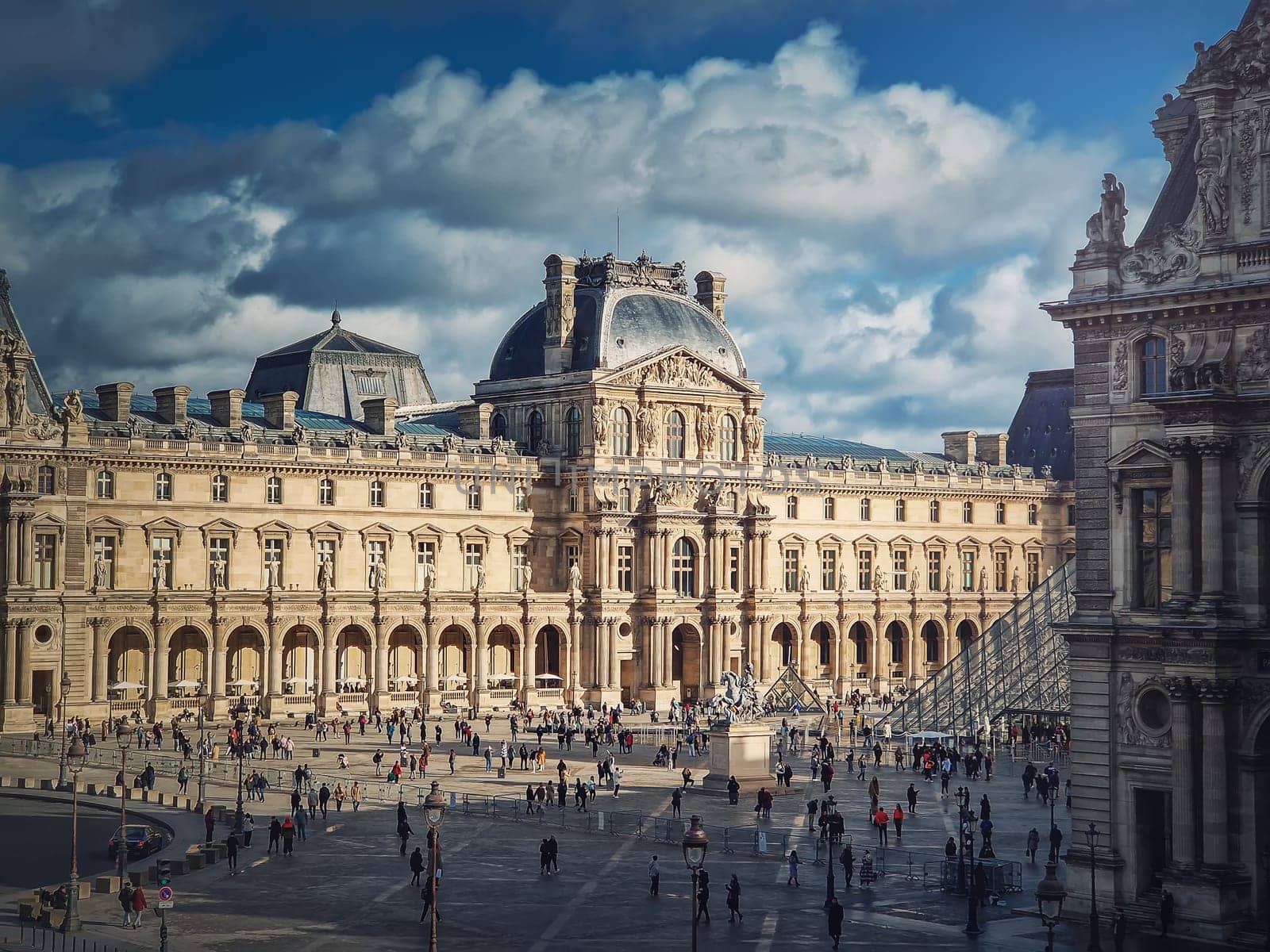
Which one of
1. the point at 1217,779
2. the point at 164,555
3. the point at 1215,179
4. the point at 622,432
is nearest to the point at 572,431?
the point at 622,432

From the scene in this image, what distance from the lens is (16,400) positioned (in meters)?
94.3

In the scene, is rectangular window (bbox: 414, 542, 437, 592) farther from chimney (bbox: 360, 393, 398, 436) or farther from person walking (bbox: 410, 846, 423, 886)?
person walking (bbox: 410, 846, 423, 886)

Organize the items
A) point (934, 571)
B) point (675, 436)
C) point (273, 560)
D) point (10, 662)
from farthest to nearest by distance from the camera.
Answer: point (934, 571)
point (675, 436)
point (273, 560)
point (10, 662)

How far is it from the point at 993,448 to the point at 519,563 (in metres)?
48.8

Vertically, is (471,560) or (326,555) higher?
(326,555)

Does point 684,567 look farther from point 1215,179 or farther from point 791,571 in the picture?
point 1215,179

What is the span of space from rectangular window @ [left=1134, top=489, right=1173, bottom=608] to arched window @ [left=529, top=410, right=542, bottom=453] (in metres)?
74.7

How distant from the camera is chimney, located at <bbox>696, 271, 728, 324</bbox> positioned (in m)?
130

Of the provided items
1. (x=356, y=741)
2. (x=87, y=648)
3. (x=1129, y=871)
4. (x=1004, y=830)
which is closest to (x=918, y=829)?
(x=1004, y=830)

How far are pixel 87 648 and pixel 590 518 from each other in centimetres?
3263

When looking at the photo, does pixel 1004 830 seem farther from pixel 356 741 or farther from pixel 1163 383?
pixel 356 741

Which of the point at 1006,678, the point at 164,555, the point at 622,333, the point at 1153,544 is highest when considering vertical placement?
the point at 622,333

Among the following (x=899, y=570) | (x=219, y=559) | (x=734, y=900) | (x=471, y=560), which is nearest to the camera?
(x=734, y=900)

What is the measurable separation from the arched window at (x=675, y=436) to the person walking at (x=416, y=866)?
6613cm
